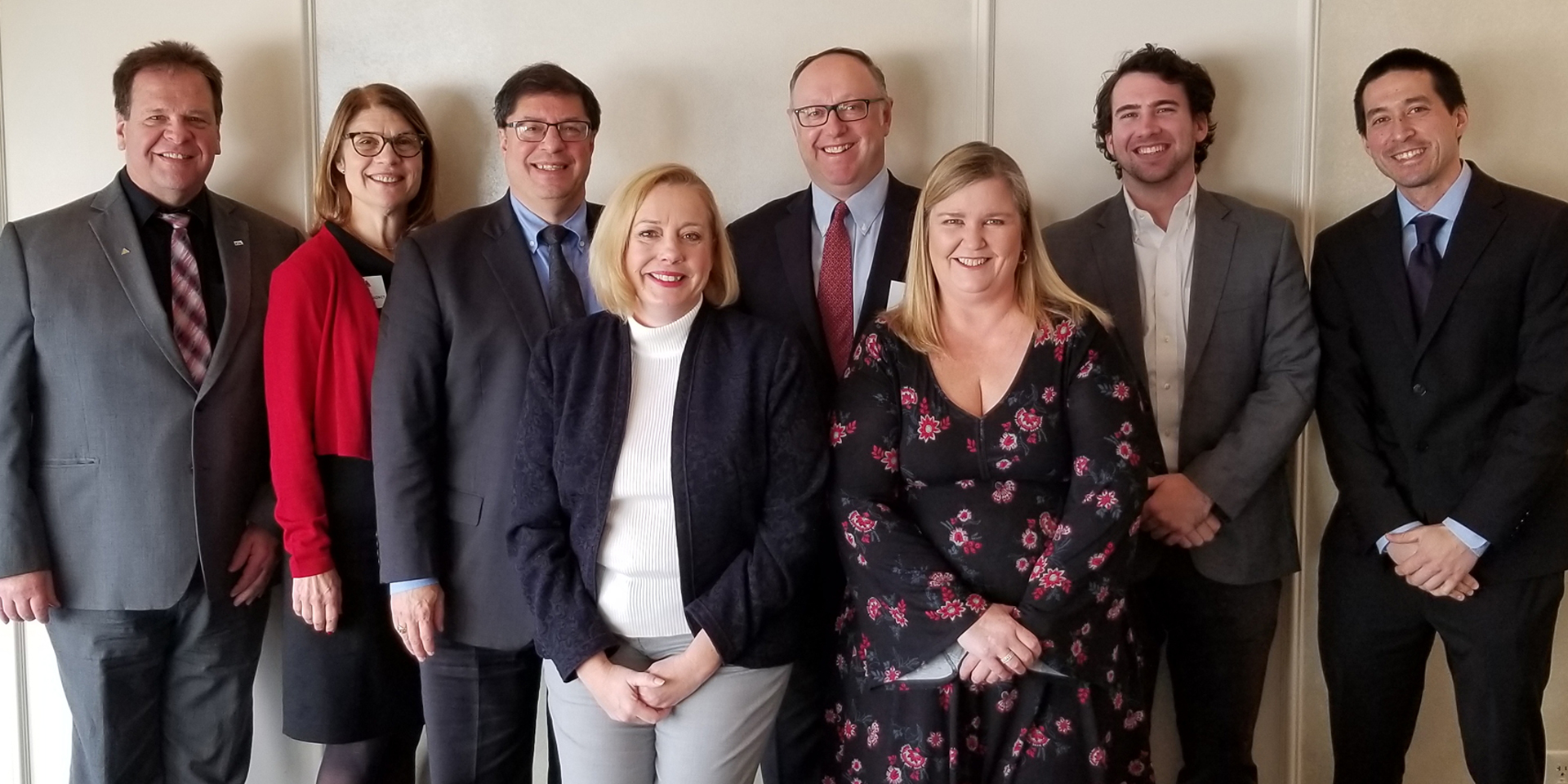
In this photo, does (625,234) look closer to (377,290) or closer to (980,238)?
(980,238)

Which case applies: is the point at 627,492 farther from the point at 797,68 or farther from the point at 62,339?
the point at 62,339

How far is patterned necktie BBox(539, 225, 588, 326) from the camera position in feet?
7.43

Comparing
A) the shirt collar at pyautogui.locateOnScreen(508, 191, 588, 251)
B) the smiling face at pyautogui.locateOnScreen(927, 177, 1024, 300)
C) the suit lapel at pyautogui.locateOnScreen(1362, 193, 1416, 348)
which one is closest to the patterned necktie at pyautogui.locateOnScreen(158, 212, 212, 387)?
the shirt collar at pyautogui.locateOnScreen(508, 191, 588, 251)

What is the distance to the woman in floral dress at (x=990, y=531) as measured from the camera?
1.86 metres

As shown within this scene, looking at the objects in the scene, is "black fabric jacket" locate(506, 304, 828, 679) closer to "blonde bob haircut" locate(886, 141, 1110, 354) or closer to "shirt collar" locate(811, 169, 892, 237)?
"blonde bob haircut" locate(886, 141, 1110, 354)

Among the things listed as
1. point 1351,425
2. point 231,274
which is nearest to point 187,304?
point 231,274

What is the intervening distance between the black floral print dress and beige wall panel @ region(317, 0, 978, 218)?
3.84ft

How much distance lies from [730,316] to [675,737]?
83 centimetres

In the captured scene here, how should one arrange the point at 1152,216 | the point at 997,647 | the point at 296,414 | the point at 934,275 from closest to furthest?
the point at 997,647 < the point at 934,275 < the point at 296,414 < the point at 1152,216

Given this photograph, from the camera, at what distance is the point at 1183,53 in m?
2.87

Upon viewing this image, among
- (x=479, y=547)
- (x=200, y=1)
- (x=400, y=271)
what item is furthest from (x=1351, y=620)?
(x=200, y=1)

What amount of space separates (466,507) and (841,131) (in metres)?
1.26

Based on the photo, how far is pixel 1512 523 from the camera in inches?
93.1

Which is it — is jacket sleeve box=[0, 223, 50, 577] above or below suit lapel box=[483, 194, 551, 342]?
below
